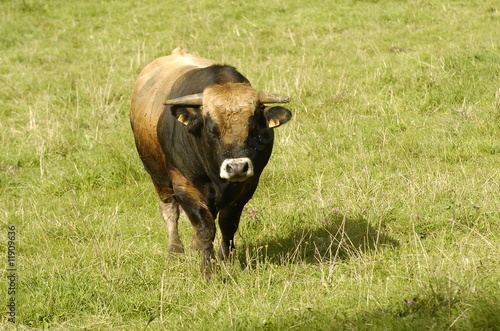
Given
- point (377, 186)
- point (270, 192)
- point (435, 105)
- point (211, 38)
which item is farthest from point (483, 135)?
point (211, 38)

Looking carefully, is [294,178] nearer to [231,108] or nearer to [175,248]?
[175,248]

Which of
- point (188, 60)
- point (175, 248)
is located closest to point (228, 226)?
point (175, 248)

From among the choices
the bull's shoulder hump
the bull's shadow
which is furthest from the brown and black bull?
the bull's shoulder hump

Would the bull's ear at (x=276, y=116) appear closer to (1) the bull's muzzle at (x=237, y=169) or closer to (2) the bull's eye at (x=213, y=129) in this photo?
(2) the bull's eye at (x=213, y=129)

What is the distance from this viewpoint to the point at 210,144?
5.74 meters

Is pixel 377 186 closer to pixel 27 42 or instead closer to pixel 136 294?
pixel 136 294

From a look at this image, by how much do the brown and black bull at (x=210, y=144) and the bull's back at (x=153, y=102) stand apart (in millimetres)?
24

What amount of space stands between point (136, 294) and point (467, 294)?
102 inches

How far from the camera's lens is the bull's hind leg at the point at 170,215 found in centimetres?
678

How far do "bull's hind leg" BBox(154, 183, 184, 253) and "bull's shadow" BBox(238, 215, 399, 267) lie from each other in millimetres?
668

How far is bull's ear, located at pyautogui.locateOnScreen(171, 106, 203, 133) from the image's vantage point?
19.3ft

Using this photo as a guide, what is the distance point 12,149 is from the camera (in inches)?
394

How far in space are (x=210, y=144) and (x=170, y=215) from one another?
1.72 metres

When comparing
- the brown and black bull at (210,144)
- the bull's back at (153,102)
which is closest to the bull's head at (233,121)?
the brown and black bull at (210,144)
